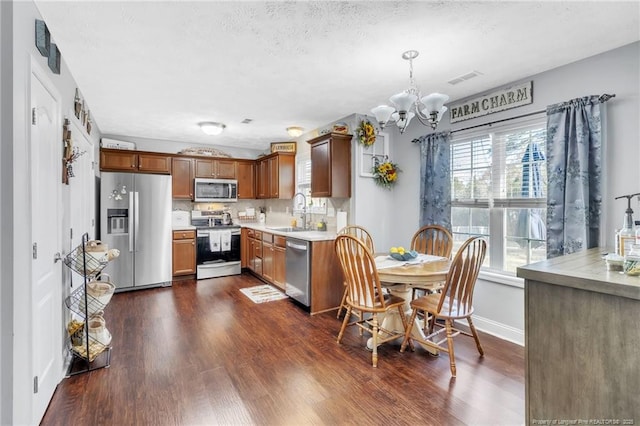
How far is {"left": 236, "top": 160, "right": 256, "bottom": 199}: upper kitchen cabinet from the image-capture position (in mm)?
6035

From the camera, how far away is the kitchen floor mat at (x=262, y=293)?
4191 mm

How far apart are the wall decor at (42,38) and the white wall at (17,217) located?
0.05 meters

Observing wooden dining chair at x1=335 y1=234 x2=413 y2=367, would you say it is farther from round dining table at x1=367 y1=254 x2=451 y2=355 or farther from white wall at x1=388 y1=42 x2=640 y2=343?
white wall at x1=388 y1=42 x2=640 y2=343

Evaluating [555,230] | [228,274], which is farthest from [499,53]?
[228,274]

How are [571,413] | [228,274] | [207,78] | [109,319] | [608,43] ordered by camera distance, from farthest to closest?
1. [228,274]
2. [109,319]
3. [207,78]
4. [608,43]
5. [571,413]

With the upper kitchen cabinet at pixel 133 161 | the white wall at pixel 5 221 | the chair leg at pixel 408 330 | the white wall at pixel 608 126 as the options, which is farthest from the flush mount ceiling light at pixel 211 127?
the chair leg at pixel 408 330

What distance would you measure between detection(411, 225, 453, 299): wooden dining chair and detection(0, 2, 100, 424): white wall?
3047 mm

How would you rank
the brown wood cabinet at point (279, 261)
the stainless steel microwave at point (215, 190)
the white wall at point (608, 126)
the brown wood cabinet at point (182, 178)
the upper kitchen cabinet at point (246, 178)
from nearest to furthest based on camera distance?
the white wall at point (608, 126), the brown wood cabinet at point (279, 261), the brown wood cabinet at point (182, 178), the stainless steel microwave at point (215, 190), the upper kitchen cabinet at point (246, 178)

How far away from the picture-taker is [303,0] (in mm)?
1781

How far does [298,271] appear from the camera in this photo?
3906 mm

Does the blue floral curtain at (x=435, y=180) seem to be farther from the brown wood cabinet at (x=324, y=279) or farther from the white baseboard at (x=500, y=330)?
the brown wood cabinet at (x=324, y=279)

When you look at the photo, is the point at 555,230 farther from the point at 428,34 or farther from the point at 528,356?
the point at 428,34

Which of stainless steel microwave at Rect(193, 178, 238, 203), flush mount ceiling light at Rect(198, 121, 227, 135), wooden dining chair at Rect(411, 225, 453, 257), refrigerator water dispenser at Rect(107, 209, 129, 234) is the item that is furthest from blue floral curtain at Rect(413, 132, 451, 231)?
refrigerator water dispenser at Rect(107, 209, 129, 234)

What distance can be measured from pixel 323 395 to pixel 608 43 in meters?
3.28
